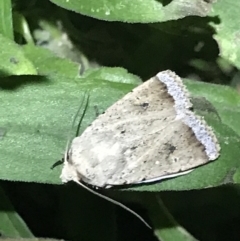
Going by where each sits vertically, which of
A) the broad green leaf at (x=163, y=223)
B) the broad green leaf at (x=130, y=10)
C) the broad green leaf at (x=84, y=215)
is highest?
the broad green leaf at (x=130, y=10)

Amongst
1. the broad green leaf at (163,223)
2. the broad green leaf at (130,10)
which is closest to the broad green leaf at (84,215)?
the broad green leaf at (163,223)

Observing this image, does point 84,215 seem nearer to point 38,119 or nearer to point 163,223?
point 163,223

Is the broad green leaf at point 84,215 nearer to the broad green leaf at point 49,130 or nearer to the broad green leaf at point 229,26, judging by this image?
the broad green leaf at point 49,130

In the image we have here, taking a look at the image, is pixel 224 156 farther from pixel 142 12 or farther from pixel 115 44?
pixel 115 44

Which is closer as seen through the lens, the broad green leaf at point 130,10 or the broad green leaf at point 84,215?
the broad green leaf at point 130,10

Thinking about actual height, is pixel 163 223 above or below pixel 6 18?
below

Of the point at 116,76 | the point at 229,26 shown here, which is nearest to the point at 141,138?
the point at 116,76

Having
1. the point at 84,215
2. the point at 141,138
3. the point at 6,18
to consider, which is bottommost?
the point at 84,215

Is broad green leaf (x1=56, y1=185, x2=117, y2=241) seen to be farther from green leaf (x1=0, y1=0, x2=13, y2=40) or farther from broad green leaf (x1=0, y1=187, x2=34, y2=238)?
green leaf (x1=0, y1=0, x2=13, y2=40)
